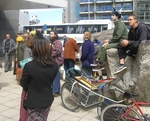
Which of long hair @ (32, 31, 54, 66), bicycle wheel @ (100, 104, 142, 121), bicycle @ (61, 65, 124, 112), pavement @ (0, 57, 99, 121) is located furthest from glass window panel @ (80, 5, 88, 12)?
long hair @ (32, 31, 54, 66)

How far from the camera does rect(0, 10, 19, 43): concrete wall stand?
17.2 m

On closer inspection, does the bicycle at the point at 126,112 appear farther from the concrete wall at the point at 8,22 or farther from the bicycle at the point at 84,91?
the concrete wall at the point at 8,22

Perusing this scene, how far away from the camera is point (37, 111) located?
242 cm

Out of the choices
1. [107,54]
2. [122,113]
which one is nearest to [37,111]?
[122,113]

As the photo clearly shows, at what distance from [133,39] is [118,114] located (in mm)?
1457

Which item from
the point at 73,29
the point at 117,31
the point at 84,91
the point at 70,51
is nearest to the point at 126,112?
the point at 84,91

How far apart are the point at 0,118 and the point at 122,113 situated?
2.31 meters

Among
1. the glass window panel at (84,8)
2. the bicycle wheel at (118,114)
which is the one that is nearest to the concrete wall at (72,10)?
the bicycle wheel at (118,114)

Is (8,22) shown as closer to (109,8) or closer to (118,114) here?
(118,114)

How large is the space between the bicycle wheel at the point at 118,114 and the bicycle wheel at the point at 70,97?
93 centimetres

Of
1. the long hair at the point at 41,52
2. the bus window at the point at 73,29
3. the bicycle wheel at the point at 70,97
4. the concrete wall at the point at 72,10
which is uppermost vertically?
the concrete wall at the point at 72,10

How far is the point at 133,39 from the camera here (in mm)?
3812

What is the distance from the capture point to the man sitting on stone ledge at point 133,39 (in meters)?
3.55

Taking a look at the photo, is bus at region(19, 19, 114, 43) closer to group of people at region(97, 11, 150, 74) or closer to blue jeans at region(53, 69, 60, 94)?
blue jeans at region(53, 69, 60, 94)
